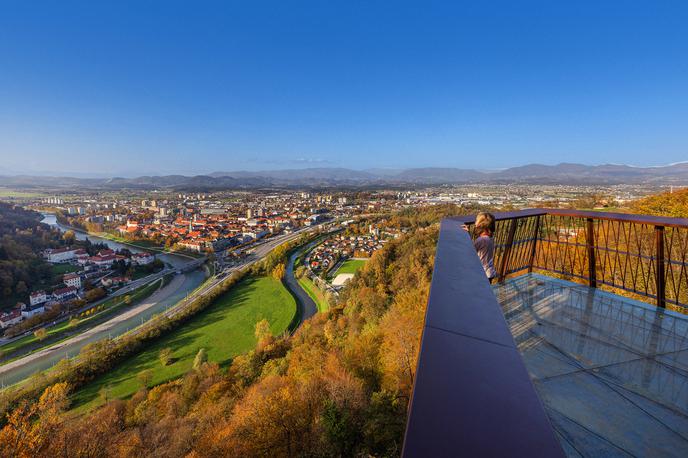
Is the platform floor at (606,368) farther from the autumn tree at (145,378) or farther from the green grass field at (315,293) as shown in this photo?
the green grass field at (315,293)

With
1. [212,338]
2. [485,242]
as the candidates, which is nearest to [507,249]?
[485,242]

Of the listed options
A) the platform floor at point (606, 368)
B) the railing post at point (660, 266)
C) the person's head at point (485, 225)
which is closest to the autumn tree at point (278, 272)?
the platform floor at point (606, 368)

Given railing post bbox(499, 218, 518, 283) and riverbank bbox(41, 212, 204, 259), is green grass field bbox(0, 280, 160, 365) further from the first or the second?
railing post bbox(499, 218, 518, 283)

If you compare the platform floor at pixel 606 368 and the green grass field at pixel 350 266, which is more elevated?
the platform floor at pixel 606 368

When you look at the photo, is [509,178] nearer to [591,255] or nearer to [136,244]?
[136,244]

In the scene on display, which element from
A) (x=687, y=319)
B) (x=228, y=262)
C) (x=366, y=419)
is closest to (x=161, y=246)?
(x=228, y=262)

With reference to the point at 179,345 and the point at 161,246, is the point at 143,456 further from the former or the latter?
the point at 161,246

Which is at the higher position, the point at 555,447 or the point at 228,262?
the point at 555,447
